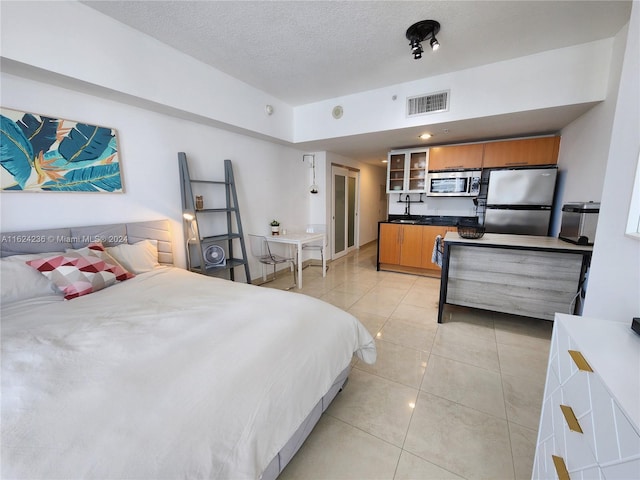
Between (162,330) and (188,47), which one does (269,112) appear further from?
(162,330)

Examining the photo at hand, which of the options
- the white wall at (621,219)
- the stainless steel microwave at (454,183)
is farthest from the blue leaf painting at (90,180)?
the stainless steel microwave at (454,183)

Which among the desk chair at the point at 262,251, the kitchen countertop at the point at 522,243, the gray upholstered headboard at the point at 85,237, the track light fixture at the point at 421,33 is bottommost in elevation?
the desk chair at the point at 262,251

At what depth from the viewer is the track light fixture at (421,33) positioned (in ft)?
6.80

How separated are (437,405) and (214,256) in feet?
9.10

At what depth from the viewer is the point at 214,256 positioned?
3.20m

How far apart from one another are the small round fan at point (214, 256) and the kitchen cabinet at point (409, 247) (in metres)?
2.80

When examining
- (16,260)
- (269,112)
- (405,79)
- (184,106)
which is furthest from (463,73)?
(16,260)

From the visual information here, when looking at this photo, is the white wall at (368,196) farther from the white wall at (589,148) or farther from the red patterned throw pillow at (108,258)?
the red patterned throw pillow at (108,258)

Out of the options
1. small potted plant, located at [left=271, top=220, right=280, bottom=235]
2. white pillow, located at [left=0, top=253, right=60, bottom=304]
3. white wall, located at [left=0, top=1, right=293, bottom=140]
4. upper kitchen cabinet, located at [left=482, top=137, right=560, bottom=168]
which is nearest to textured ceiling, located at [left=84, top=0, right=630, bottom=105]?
white wall, located at [left=0, top=1, right=293, bottom=140]

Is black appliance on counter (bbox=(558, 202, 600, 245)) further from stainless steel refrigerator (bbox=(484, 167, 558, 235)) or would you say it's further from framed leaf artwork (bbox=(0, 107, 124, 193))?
framed leaf artwork (bbox=(0, 107, 124, 193))

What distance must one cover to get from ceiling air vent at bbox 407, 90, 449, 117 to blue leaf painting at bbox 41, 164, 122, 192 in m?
3.30

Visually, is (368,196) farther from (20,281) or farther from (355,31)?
(20,281)

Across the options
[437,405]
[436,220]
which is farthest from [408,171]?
[437,405]

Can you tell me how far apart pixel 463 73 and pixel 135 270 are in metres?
4.00
